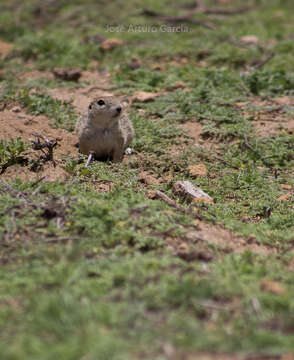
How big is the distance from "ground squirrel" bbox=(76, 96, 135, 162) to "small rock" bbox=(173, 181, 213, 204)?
4.22ft

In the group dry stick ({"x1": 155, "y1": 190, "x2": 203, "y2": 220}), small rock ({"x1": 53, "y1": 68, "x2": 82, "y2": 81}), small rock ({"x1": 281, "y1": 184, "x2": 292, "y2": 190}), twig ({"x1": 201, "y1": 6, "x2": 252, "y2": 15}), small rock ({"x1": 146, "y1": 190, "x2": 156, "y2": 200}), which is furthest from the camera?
twig ({"x1": 201, "y1": 6, "x2": 252, "y2": 15})

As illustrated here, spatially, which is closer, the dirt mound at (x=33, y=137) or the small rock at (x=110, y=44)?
the dirt mound at (x=33, y=137)

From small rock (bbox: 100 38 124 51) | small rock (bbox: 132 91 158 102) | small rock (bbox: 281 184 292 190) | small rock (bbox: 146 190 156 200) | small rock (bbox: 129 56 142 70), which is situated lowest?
small rock (bbox: 281 184 292 190)

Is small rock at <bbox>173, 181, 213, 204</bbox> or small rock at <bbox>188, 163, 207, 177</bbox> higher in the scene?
small rock at <bbox>173, 181, 213, 204</bbox>

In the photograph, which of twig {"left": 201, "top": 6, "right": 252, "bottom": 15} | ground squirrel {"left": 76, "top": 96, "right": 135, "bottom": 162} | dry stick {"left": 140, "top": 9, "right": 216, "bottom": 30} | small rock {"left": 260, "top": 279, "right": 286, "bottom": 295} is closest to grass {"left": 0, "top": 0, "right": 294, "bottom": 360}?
small rock {"left": 260, "top": 279, "right": 286, "bottom": 295}

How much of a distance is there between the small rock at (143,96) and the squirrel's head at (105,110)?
4.81 ft

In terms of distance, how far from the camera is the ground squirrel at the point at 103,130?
17.9ft

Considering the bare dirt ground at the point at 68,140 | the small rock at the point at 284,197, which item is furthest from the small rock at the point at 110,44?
the small rock at the point at 284,197

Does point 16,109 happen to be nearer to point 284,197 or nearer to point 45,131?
point 45,131

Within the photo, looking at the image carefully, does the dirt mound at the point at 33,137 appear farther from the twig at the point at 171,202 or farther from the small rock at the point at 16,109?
the twig at the point at 171,202

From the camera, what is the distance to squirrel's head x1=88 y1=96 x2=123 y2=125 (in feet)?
17.7

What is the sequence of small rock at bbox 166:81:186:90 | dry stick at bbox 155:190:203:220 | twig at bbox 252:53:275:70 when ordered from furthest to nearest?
twig at bbox 252:53:275:70
small rock at bbox 166:81:186:90
dry stick at bbox 155:190:203:220

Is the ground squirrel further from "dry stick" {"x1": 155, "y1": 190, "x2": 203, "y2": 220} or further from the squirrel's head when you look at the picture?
"dry stick" {"x1": 155, "y1": 190, "x2": 203, "y2": 220}

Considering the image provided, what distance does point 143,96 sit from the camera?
6938mm
